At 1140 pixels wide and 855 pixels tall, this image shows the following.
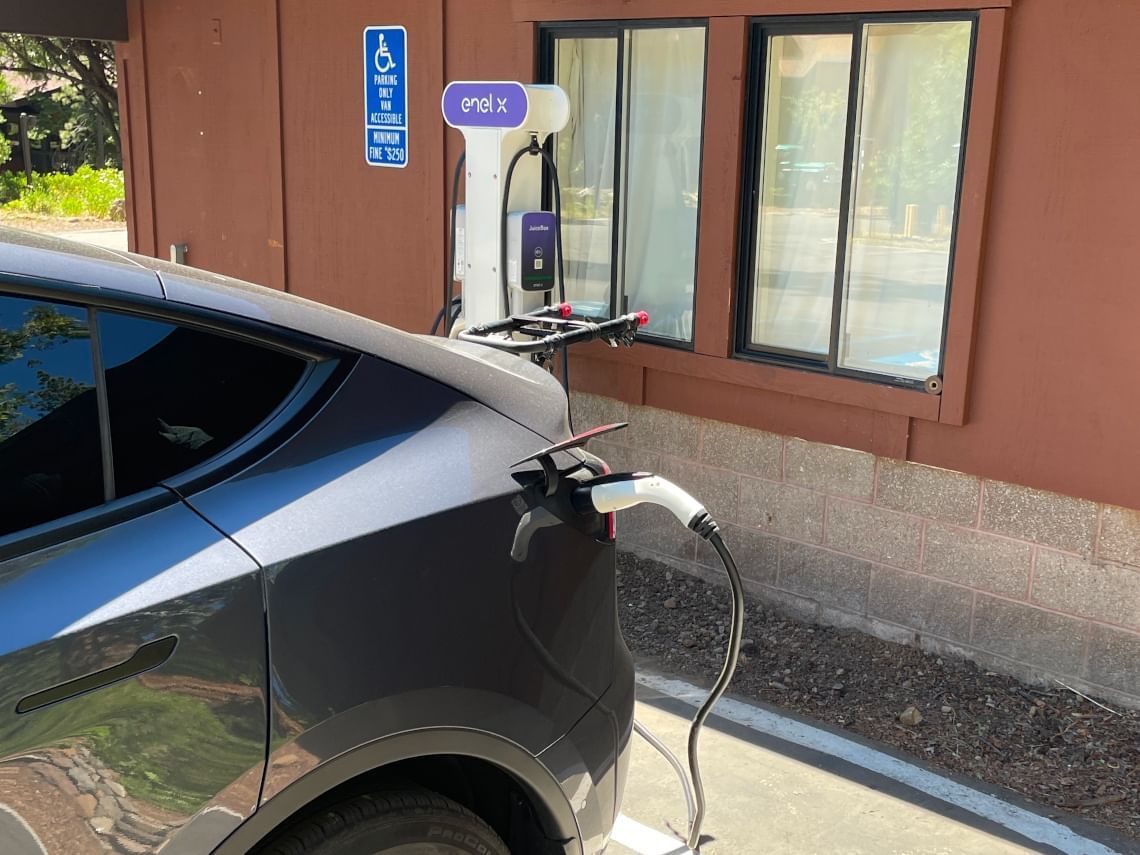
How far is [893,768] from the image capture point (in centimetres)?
388

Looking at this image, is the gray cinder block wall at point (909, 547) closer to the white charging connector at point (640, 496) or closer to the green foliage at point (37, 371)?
the white charging connector at point (640, 496)

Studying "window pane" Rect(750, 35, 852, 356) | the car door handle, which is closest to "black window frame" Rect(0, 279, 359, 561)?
the car door handle

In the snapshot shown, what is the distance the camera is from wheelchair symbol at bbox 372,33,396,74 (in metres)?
6.59

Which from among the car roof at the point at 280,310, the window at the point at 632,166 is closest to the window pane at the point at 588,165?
the window at the point at 632,166

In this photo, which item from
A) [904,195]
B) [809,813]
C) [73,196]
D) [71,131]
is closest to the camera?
[809,813]

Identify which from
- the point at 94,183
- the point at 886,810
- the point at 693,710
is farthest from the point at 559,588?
the point at 94,183

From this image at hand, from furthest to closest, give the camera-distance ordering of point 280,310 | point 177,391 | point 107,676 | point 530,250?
point 530,250 < point 280,310 < point 177,391 < point 107,676

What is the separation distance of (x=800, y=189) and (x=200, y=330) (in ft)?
11.7

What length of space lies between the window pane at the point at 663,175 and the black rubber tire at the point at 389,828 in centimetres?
364

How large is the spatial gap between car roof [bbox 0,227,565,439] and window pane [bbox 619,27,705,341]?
302cm

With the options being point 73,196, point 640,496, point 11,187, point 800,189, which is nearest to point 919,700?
Result: point 800,189

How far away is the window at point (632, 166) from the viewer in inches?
213

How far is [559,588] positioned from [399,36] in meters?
5.00

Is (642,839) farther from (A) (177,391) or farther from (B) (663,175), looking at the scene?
(B) (663,175)
